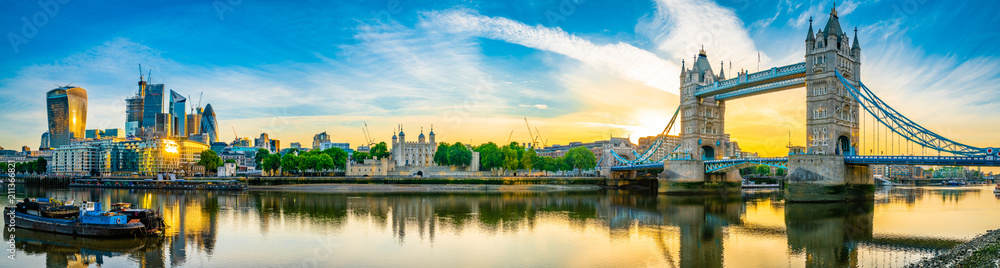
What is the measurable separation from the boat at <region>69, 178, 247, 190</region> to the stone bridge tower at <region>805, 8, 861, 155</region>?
61.3 meters

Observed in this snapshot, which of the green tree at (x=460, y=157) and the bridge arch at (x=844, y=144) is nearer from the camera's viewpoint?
the bridge arch at (x=844, y=144)

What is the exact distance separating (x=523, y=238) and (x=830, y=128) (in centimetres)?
3376

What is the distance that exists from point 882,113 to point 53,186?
334ft

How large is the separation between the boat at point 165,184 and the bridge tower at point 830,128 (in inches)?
2360

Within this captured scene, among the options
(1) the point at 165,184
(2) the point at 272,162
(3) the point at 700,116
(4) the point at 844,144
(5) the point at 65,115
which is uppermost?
(5) the point at 65,115

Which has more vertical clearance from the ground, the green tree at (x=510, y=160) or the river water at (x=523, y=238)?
the green tree at (x=510, y=160)

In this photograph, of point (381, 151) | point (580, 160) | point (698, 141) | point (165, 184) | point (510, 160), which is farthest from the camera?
point (381, 151)

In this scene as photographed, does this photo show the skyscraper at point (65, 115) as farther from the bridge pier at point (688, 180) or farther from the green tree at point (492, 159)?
the bridge pier at point (688, 180)

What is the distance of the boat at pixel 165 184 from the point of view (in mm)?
70781

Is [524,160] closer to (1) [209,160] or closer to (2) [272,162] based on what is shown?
(2) [272,162]

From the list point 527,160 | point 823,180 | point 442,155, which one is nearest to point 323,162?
point 442,155

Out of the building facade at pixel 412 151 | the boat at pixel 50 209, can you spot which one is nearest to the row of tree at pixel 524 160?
the building facade at pixel 412 151

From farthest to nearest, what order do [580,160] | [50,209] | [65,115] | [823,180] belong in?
[65,115] → [580,160] → [823,180] → [50,209]

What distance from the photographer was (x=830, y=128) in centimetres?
4759
